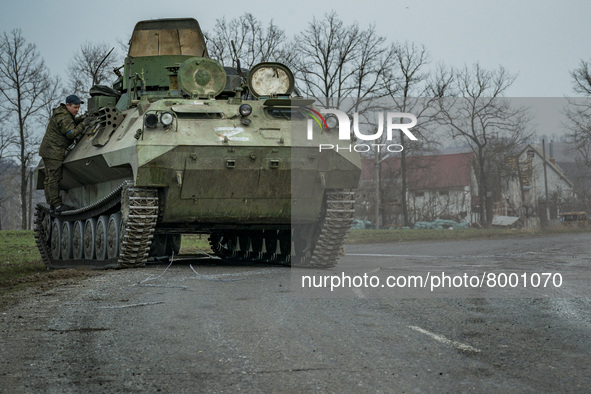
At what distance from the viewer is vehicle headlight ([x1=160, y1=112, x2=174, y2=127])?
12.0 metres

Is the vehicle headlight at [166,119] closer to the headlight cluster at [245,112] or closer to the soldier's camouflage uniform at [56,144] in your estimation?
the headlight cluster at [245,112]

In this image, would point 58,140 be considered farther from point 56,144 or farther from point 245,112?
point 245,112

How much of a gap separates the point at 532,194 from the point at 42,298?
49.2 metres

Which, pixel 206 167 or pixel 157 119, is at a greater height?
pixel 157 119

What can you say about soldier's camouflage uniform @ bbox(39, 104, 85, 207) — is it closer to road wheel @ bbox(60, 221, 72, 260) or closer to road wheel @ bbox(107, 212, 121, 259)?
road wheel @ bbox(60, 221, 72, 260)

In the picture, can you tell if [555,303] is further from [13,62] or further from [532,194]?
[532,194]

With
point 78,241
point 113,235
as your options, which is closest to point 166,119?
point 113,235

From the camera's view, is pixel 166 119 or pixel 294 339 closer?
pixel 294 339

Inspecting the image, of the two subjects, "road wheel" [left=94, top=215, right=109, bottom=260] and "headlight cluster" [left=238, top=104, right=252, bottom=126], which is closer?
"headlight cluster" [left=238, top=104, right=252, bottom=126]

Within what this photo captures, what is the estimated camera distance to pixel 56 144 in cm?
1495

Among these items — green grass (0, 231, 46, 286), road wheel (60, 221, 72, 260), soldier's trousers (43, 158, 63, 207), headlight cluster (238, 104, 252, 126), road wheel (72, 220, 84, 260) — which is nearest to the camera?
headlight cluster (238, 104, 252, 126)

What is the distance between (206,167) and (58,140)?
4222mm

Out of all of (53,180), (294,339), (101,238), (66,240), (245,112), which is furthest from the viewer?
(66,240)

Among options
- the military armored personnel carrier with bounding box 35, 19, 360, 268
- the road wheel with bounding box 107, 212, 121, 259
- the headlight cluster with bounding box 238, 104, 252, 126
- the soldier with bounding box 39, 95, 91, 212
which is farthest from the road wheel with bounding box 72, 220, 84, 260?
the headlight cluster with bounding box 238, 104, 252, 126
